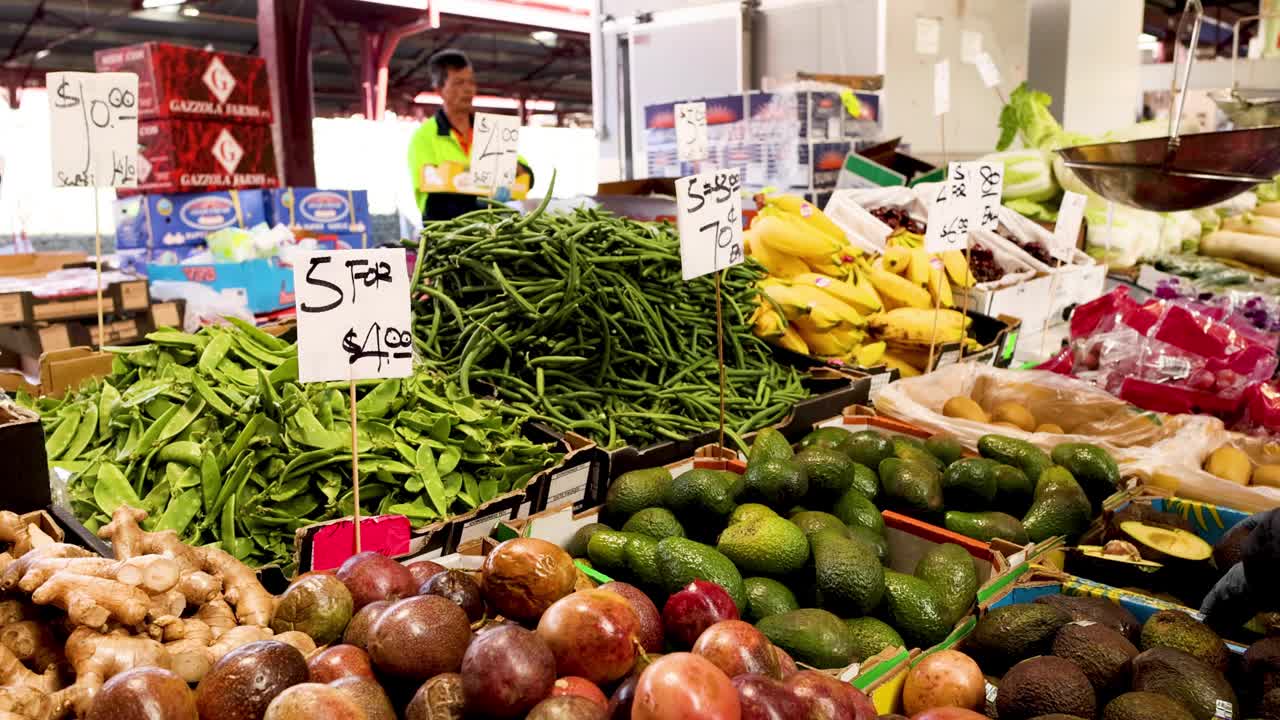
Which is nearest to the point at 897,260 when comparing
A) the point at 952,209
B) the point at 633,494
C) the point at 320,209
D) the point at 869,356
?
the point at 869,356

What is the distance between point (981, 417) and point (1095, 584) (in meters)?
1.02

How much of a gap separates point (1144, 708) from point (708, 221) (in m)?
1.39

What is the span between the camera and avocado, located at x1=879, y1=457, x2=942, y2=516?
2.06 meters

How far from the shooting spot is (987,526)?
198 centimetres

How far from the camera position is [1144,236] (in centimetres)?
536

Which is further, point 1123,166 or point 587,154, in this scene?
point 587,154

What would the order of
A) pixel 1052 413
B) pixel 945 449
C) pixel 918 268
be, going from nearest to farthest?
pixel 945 449
pixel 1052 413
pixel 918 268

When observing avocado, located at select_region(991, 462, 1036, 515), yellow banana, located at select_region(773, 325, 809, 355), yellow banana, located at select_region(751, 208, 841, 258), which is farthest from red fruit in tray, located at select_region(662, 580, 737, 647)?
yellow banana, located at select_region(751, 208, 841, 258)

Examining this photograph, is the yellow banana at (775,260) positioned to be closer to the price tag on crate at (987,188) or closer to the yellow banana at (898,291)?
the yellow banana at (898,291)

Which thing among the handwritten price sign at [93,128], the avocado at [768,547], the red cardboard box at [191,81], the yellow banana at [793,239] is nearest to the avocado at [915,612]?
the avocado at [768,547]

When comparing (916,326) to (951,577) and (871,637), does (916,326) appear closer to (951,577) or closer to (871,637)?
(951,577)

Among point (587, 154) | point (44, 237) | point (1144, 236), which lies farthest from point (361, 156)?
point (1144, 236)

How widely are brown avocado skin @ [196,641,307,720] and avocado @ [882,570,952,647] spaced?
3.42ft

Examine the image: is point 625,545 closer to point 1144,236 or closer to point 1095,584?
point 1095,584
